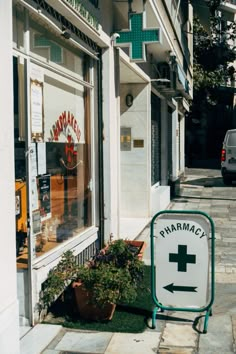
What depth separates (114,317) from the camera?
524 centimetres

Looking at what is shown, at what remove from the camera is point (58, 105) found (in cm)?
605

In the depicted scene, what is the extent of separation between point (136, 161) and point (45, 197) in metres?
5.52

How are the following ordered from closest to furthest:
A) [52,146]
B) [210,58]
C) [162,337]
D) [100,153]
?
1. [162,337]
2. [52,146]
3. [100,153]
4. [210,58]

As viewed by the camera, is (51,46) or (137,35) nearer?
(51,46)

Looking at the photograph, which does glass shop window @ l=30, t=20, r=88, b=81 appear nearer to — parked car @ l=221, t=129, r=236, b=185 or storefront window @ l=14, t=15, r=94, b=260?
storefront window @ l=14, t=15, r=94, b=260

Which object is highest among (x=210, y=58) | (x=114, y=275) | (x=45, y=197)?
(x=210, y=58)

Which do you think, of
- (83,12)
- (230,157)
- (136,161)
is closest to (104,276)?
(83,12)

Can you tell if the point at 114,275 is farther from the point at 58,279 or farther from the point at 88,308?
the point at 58,279

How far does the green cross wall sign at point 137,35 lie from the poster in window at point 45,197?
2729mm

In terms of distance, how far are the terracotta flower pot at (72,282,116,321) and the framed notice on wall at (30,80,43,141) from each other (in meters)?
1.50

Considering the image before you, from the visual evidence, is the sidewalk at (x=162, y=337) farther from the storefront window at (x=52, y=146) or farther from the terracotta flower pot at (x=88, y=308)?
the storefront window at (x=52, y=146)

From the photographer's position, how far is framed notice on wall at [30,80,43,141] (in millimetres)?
→ 5094

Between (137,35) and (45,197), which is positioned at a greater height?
(137,35)

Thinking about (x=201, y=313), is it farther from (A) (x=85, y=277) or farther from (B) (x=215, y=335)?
(A) (x=85, y=277)
